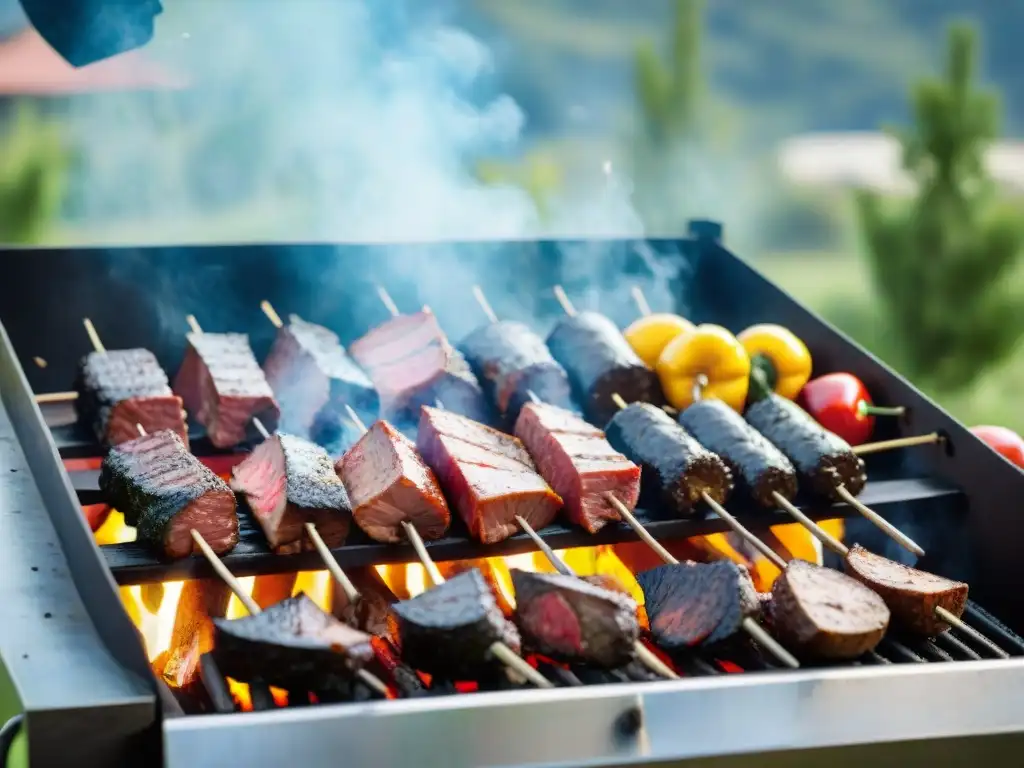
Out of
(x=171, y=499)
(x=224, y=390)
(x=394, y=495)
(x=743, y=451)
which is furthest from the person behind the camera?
(x=224, y=390)

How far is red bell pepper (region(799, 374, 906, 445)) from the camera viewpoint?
396cm

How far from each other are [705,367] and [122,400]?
6.51 feet

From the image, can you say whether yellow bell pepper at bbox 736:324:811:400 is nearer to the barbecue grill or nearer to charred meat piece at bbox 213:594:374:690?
the barbecue grill

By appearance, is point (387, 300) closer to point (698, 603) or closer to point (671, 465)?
point (671, 465)

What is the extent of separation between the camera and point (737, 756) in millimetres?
2197

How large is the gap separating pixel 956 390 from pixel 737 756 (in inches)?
286

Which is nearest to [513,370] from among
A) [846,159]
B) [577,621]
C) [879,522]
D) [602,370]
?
[602,370]

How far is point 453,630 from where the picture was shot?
7.77 ft

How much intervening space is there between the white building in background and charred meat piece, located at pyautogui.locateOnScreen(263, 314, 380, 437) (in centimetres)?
1443

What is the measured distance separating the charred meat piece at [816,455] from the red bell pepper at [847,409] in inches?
15.2

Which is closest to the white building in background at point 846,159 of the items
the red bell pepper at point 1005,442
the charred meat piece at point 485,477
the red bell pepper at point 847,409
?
the red bell pepper at point 1005,442

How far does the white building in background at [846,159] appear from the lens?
17.8 meters

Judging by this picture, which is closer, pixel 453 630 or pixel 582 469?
pixel 453 630

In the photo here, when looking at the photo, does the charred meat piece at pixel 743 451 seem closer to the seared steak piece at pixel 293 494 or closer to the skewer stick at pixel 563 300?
the skewer stick at pixel 563 300
